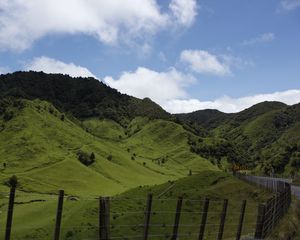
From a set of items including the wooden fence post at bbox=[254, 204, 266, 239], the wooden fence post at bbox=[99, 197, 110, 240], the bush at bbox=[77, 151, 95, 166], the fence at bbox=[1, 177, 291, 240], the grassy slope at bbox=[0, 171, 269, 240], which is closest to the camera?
the wooden fence post at bbox=[99, 197, 110, 240]

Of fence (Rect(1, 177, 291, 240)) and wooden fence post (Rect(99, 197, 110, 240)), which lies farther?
fence (Rect(1, 177, 291, 240))

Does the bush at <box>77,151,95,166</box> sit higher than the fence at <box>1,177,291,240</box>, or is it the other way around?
the fence at <box>1,177,291,240</box>

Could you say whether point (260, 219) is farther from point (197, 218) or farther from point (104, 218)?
point (197, 218)

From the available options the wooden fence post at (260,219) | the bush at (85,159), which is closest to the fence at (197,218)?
the wooden fence post at (260,219)

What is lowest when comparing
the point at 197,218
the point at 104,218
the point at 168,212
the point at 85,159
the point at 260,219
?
the point at 85,159

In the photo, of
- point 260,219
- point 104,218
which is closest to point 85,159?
point 260,219

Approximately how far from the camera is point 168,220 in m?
52.0

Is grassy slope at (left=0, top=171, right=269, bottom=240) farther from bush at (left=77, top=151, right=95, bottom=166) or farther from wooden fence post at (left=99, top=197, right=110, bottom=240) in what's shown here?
bush at (left=77, top=151, right=95, bottom=166)

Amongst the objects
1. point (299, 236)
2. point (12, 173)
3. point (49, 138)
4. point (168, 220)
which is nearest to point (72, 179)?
point (12, 173)

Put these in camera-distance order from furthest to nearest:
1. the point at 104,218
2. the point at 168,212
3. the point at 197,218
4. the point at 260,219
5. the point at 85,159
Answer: the point at 85,159 → the point at 197,218 → the point at 168,212 → the point at 260,219 → the point at 104,218

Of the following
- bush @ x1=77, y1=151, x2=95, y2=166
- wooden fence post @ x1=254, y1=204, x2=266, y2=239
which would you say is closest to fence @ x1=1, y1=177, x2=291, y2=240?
wooden fence post @ x1=254, y1=204, x2=266, y2=239

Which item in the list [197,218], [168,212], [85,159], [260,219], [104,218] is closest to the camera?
[104,218]

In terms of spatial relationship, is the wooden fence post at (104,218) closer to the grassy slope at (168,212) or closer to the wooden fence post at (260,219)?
the wooden fence post at (260,219)

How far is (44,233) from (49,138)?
140241 millimetres
